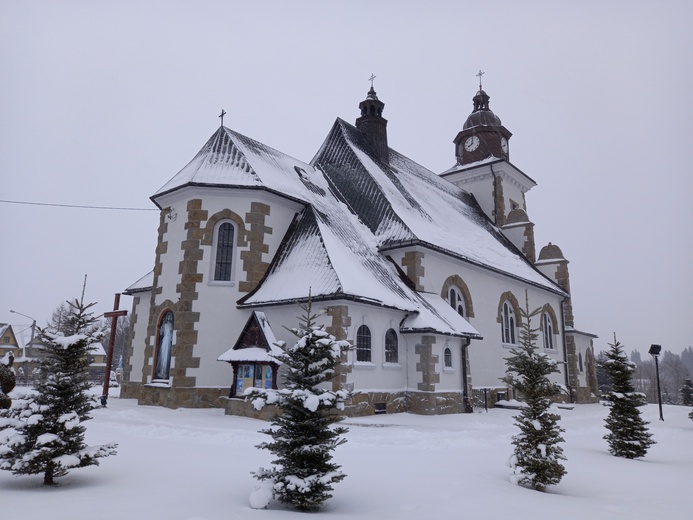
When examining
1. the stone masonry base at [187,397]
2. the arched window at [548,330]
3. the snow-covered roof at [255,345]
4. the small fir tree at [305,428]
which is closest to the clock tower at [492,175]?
the arched window at [548,330]

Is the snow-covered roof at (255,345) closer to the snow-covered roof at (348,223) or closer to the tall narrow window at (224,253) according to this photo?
the snow-covered roof at (348,223)

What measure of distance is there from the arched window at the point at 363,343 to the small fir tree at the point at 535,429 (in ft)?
29.6

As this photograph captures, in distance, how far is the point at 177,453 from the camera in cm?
973

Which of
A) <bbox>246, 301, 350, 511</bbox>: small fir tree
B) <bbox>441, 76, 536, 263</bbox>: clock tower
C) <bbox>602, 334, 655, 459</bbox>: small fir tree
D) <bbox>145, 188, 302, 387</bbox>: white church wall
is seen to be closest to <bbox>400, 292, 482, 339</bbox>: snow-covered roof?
<bbox>145, 188, 302, 387</bbox>: white church wall

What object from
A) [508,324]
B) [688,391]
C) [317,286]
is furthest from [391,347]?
[688,391]

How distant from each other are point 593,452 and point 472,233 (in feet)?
62.9

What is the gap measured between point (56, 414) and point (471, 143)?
3789cm

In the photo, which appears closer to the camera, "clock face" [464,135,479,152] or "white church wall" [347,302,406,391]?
"white church wall" [347,302,406,391]

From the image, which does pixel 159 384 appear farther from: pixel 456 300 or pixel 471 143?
pixel 471 143

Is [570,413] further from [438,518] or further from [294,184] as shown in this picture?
[438,518]

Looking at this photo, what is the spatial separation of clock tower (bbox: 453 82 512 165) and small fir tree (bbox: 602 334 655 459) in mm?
28169

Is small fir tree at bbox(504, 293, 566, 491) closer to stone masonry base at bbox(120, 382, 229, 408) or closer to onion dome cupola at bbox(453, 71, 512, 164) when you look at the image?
stone masonry base at bbox(120, 382, 229, 408)

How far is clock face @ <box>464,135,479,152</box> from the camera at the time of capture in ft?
131

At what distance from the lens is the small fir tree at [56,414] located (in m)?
6.82
